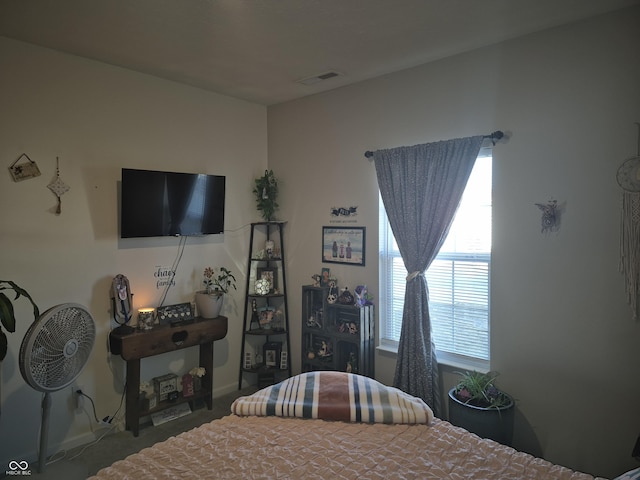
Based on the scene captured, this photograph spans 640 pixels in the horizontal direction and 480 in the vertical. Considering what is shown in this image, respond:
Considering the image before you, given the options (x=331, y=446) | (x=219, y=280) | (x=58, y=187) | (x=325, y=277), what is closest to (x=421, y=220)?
(x=325, y=277)

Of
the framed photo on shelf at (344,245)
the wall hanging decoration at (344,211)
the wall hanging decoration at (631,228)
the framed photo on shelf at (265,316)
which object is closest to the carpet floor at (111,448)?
the framed photo on shelf at (265,316)

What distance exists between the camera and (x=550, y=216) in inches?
103

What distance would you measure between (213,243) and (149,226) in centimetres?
70

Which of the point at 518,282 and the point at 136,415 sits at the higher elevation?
the point at 518,282

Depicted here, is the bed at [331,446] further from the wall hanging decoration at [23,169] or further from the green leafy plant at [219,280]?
the wall hanging decoration at [23,169]

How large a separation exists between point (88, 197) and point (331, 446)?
239 cm

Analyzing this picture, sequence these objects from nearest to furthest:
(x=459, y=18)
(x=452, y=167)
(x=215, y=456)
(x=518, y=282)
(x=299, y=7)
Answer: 1. (x=215, y=456)
2. (x=299, y=7)
3. (x=459, y=18)
4. (x=518, y=282)
5. (x=452, y=167)

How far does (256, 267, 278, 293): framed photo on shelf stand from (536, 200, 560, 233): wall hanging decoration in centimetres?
235

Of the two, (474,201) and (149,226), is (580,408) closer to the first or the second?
(474,201)

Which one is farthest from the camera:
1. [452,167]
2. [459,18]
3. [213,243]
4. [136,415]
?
[213,243]

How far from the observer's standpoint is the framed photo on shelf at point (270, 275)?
13.5 feet

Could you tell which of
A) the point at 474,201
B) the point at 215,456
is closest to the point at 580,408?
the point at 474,201

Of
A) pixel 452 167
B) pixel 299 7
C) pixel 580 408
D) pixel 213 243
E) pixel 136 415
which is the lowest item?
pixel 136 415

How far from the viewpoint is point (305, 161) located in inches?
158
